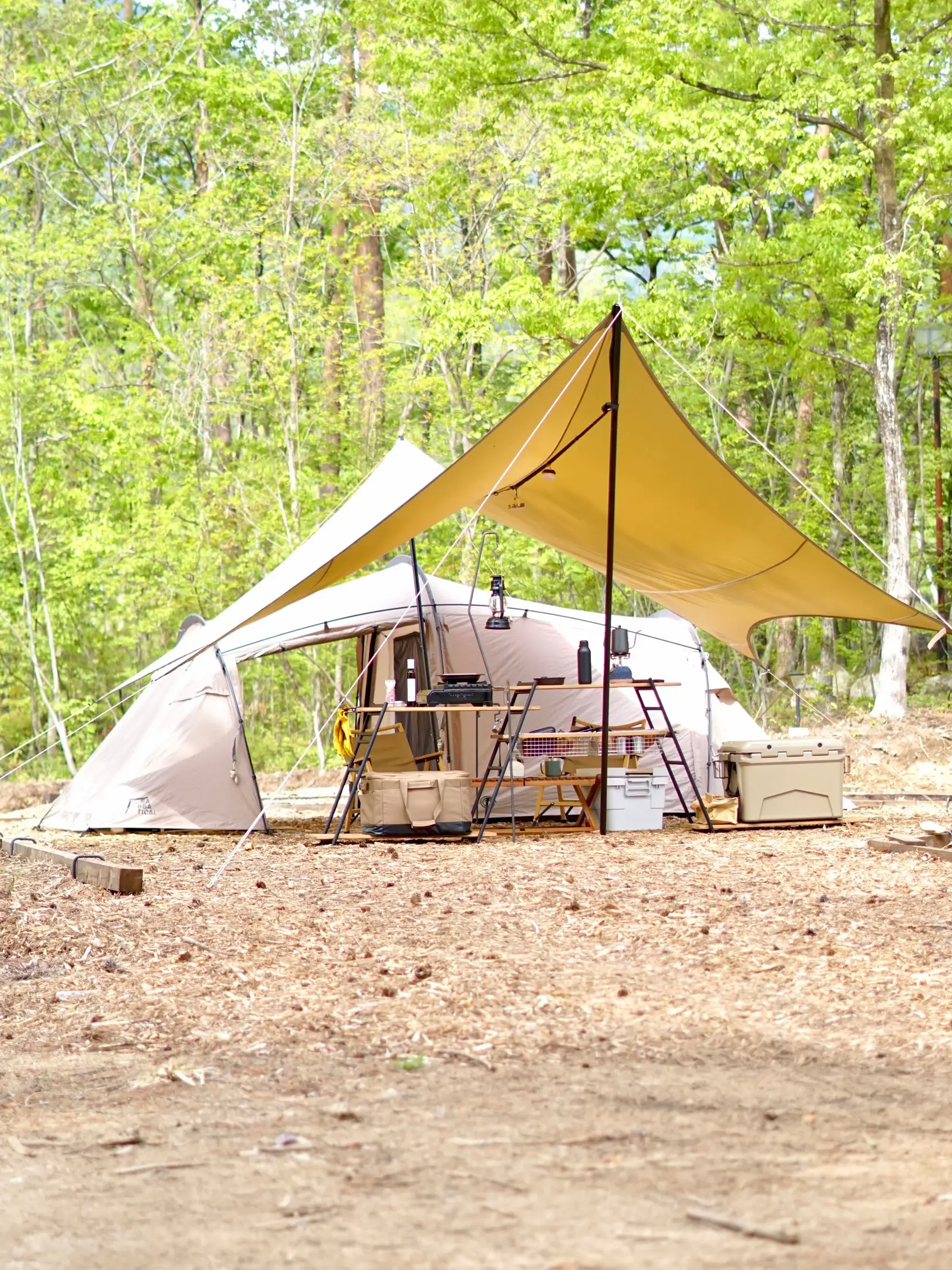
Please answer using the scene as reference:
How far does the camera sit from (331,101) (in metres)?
17.2

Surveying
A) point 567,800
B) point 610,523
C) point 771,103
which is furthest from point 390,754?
point 771,103

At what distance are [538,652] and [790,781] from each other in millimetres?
1956

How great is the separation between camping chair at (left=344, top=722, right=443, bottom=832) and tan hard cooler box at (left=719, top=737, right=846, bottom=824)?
1.76 m

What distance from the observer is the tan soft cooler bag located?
7148mm

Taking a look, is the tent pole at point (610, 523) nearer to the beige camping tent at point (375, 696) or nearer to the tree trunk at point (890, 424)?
the beige camping tent at point (375, 696)

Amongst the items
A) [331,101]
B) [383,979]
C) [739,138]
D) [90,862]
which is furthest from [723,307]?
[383,979]

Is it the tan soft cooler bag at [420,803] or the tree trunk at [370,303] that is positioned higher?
the tree trunk at [370,303]

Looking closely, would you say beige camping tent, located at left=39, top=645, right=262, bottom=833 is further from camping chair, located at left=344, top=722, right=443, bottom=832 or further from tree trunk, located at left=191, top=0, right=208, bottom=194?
tree trunk, located at left=191, top=0, right=208, bottom=194

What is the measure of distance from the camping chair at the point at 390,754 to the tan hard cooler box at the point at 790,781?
176 centimetres

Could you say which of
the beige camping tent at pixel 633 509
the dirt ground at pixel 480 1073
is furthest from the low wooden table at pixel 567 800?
the dirt ground at pixel 480 1073

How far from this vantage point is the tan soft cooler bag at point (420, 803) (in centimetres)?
715

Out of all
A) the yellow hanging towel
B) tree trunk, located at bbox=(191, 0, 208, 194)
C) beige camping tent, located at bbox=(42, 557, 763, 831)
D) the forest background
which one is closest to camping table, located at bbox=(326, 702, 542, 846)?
beige camping tent, located at bbox=(42, 557, 763, 831)

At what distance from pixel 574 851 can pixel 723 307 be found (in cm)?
743

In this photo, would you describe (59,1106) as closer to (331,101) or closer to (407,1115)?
(407,1115)
